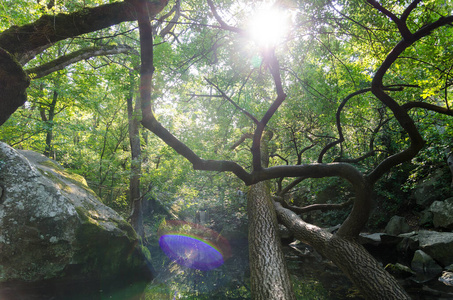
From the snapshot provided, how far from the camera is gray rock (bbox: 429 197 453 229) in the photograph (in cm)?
678

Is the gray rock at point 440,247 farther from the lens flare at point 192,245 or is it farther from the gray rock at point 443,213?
the lens flare at point 192,245

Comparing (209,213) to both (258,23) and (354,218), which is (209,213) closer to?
(354,218)

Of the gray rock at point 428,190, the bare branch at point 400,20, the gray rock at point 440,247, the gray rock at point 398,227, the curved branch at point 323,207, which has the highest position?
the bare branch at point 400,20


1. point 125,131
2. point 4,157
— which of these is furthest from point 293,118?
point 125,131

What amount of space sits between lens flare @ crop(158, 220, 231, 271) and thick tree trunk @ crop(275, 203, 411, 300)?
5024 millimetres

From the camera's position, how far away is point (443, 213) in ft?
22.9

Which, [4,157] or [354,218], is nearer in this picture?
[354,218]

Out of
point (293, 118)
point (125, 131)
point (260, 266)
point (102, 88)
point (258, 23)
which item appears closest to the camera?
point (258, 23)

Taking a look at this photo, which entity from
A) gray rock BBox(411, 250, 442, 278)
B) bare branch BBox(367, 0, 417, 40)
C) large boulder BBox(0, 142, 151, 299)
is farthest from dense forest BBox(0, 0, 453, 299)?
gray rock BBox(411, 250, 442, 278)

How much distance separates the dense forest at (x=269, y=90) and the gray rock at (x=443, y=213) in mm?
835

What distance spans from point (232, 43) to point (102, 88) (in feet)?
27.6

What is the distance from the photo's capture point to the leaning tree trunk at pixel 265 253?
3.27 meters

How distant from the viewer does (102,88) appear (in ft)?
35.9

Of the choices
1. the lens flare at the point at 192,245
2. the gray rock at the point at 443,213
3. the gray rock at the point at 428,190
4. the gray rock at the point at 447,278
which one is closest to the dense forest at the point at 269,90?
the gray rock at the point at 428,190
